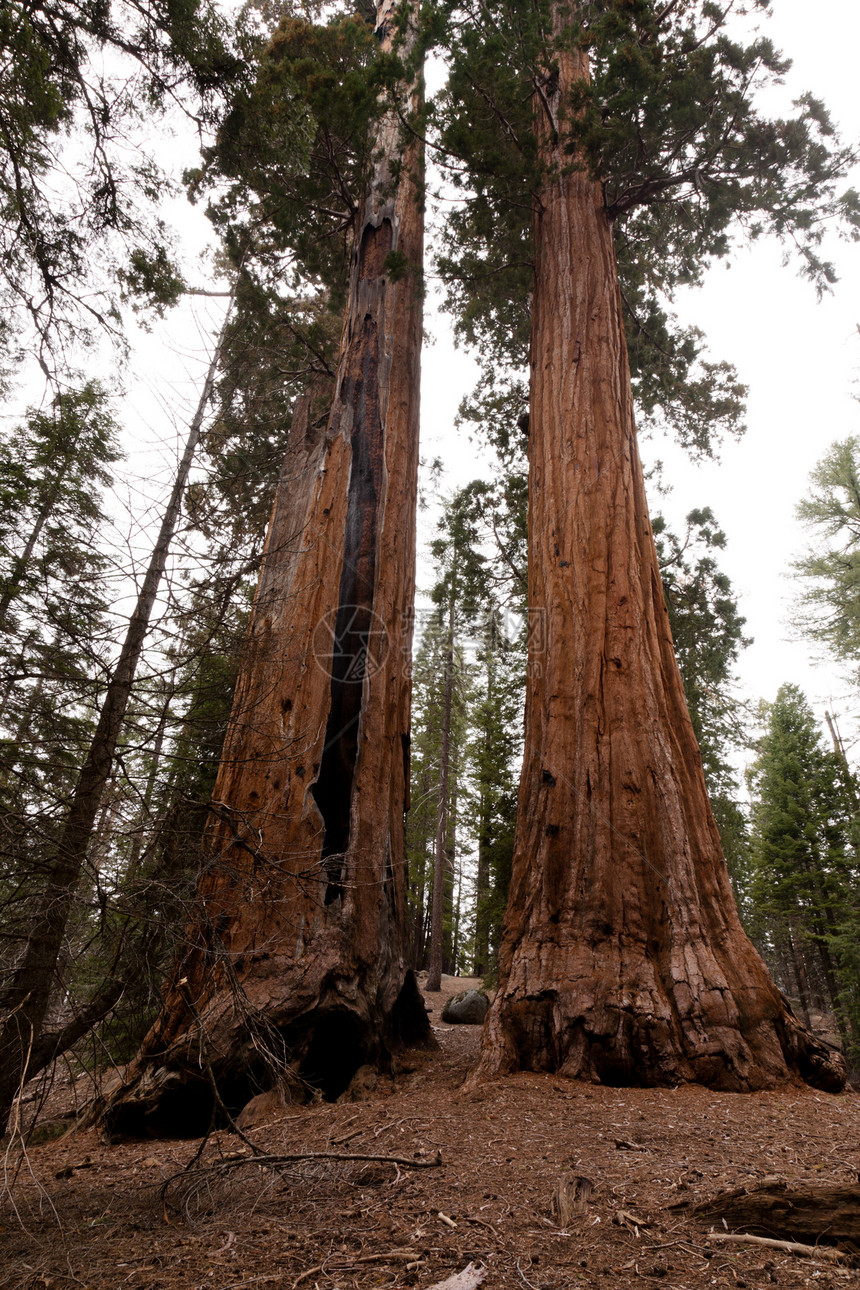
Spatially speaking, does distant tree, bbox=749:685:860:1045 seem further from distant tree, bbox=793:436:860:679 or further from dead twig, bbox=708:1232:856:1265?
dead twig, bbox=708:1232:856:1265

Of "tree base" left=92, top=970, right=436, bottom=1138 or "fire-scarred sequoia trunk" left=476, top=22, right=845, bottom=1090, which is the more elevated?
"fire-scarred sequoia trunk" left=476, top=22, right=845, bottom=1090

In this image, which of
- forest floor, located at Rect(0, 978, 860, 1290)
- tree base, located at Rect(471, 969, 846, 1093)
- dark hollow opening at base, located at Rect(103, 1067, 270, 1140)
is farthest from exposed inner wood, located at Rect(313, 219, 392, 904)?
forest floor, located at Rect(0, 978, 860, 1290)

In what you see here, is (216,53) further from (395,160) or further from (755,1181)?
(755,1181)

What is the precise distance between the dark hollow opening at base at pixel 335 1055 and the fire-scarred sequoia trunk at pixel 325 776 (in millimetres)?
13

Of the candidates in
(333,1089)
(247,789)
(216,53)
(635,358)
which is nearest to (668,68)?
(635,358)

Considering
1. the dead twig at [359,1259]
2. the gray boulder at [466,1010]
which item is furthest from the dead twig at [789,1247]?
the gray boulder at [466,1010]

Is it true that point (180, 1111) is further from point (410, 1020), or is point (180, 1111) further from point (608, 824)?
point (608, 824)

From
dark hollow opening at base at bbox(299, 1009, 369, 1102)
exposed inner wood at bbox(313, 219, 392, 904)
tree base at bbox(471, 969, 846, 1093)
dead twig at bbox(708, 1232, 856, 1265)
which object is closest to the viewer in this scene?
dead twig at bbox(708, 1232, 856, 1265)

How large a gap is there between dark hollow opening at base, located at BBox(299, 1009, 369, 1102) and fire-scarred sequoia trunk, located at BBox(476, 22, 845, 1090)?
926 mm

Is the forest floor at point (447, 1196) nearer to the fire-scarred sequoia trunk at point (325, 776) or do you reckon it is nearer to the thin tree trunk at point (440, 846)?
the fire-scarred sequoia trunk at point (325, 776)

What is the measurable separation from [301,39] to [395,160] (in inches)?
88.9

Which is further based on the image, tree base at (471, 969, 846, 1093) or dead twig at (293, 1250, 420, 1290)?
tree base at (471, 969, 846, 1093)
